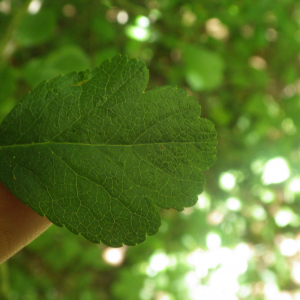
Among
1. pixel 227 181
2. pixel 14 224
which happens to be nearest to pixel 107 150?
pixel 14 224

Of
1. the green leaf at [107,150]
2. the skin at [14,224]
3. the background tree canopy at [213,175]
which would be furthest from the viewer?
the background tree canopy at [213,175]

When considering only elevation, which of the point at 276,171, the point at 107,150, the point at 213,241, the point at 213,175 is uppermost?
the point at 107,150

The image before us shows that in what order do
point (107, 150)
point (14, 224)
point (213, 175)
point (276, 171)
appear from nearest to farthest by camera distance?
point (107, 150) < point (14, 224) < point (276, 171) < point (213, 175)

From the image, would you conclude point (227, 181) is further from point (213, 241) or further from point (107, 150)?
point (107, 150)

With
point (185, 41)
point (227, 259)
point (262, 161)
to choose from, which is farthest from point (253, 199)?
point (185, 41)

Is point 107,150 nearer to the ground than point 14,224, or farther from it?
farther from it

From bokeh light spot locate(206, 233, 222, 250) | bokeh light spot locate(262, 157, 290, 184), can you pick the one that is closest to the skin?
bokeh light spot locate(206, 233, 222, 250)

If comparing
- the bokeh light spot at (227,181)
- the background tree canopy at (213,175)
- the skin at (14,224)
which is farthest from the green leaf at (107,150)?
the bokeh light spot at (227,181)

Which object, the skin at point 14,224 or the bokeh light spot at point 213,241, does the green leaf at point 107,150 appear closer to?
the skin at point 14,224
